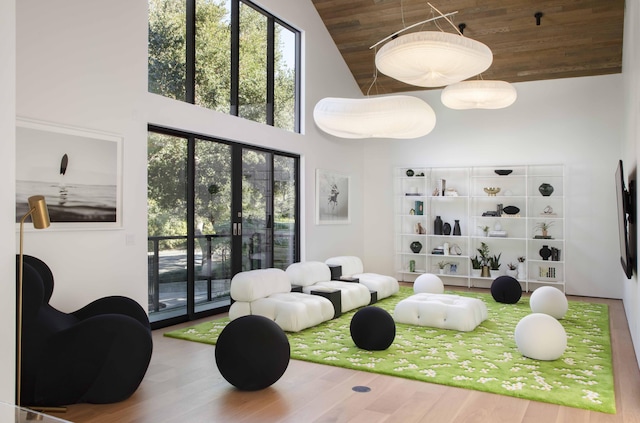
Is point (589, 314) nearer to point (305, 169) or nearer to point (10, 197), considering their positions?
point (305, 169)

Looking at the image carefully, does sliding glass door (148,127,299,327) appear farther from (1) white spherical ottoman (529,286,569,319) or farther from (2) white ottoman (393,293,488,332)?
(1) white spherical ottoman (529,286,569,319)

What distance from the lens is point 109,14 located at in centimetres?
540

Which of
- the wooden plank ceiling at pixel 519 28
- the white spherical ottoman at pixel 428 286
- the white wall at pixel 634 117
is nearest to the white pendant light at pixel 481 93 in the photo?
the white wall at pixel 634 117

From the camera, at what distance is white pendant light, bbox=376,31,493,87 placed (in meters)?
4.73

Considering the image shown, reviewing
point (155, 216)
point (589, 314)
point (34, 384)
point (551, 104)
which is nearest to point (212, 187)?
point (155, 216)

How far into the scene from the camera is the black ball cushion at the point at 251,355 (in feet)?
12.9

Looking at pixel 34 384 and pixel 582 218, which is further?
pixel 582 218

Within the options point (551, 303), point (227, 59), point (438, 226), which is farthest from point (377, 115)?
point (438, 226)

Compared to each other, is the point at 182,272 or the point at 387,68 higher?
the point at 387,68

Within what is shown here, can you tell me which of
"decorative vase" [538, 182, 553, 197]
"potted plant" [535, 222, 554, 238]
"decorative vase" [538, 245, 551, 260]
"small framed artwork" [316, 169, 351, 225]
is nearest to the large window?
"small framed artwork" [316, 169, 351, 225]

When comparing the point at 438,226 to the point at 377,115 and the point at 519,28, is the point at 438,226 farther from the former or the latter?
the point at 377,115

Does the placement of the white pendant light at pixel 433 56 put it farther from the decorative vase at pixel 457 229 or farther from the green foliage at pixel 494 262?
the green foliage at pixel 494 262

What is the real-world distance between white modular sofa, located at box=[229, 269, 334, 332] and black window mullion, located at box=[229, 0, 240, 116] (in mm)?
2451

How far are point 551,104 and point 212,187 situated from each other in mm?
5954
